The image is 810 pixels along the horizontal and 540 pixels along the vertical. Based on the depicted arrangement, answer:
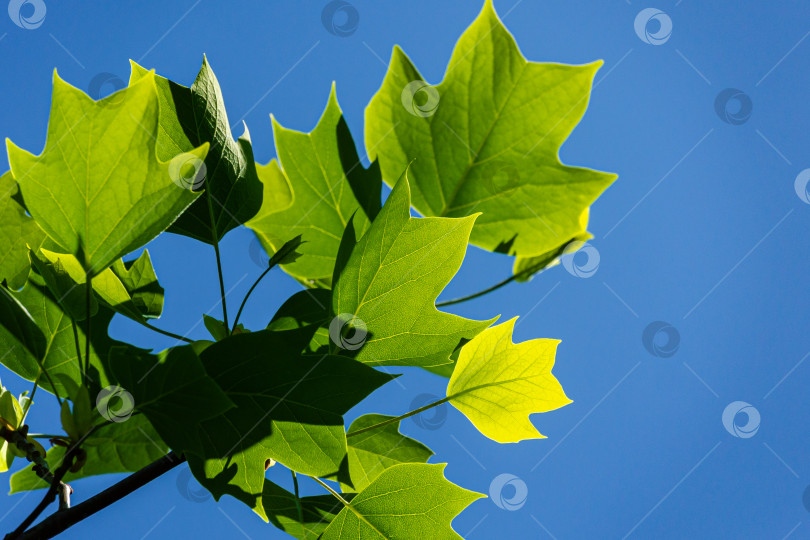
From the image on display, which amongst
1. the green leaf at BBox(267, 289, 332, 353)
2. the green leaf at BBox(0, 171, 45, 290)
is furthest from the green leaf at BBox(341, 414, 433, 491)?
the green leaf at BBox(0, 171, 45, 290)

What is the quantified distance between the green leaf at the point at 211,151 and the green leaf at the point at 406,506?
10.6 inches

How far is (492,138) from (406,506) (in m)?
0.36

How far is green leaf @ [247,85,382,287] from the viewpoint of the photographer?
61 cm

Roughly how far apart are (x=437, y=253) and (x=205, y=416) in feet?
0.63

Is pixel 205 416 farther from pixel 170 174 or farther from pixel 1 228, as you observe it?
pixel 1 228

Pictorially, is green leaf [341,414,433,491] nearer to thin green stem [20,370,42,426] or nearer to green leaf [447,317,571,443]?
green leaf [447,317,571,443]

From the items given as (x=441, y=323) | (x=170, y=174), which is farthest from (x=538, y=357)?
(x=170, y=174)

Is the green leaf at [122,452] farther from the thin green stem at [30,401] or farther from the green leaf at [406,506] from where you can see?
the green leaf at [406,506]

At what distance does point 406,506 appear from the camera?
1.66 ft

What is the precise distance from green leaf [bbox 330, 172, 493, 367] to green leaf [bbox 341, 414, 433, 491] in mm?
124

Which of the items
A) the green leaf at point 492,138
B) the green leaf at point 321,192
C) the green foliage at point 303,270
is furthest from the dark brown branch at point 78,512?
the green leaf at point 492,138

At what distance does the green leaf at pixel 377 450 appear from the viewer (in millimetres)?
575

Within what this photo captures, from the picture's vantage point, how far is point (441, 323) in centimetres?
48

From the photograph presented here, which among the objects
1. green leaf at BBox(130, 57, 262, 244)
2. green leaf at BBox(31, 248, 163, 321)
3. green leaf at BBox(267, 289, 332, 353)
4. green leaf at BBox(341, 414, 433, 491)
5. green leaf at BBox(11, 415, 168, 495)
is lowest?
green leaf at BBox(11, 415, 168, 495)
